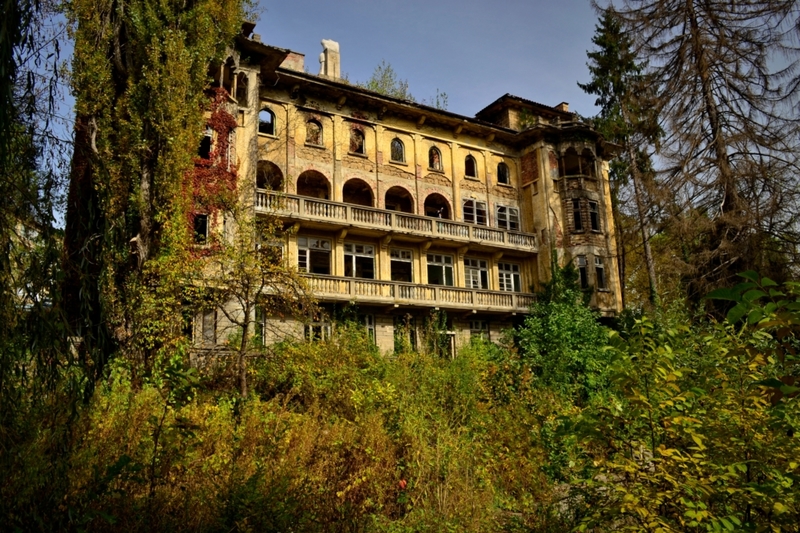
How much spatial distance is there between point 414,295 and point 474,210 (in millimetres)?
6955

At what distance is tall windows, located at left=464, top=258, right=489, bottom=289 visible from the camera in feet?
97.8

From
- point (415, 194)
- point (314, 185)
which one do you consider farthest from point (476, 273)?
point (314, 185)

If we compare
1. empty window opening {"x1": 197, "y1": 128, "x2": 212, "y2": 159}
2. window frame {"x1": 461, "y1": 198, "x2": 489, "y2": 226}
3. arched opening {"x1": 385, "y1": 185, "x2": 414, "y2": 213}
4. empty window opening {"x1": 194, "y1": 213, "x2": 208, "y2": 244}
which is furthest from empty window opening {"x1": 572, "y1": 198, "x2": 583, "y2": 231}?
empty window opening {"x1": 194, "y1": 213, "x2": 208, "y2": 244}

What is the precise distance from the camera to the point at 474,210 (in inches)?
1216

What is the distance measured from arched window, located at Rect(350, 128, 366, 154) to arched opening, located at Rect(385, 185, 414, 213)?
2.36m

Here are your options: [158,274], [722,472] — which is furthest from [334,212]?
[722,472]

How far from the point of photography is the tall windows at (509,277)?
3070cm

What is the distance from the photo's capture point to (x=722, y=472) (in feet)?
17.0

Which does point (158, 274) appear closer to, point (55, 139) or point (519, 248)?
point (55, 139)

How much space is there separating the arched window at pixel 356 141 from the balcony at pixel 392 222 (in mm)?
3356

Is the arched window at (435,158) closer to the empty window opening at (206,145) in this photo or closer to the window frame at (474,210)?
the window frame at (474,210)

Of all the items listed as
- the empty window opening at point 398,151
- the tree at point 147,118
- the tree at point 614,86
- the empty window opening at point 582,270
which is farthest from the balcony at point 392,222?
the tree at point 614,86

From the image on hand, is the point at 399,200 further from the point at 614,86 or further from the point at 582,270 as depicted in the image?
the point at 614,86

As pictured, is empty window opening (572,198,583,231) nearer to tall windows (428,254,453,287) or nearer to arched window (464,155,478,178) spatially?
arched window (464,155,478,178)
